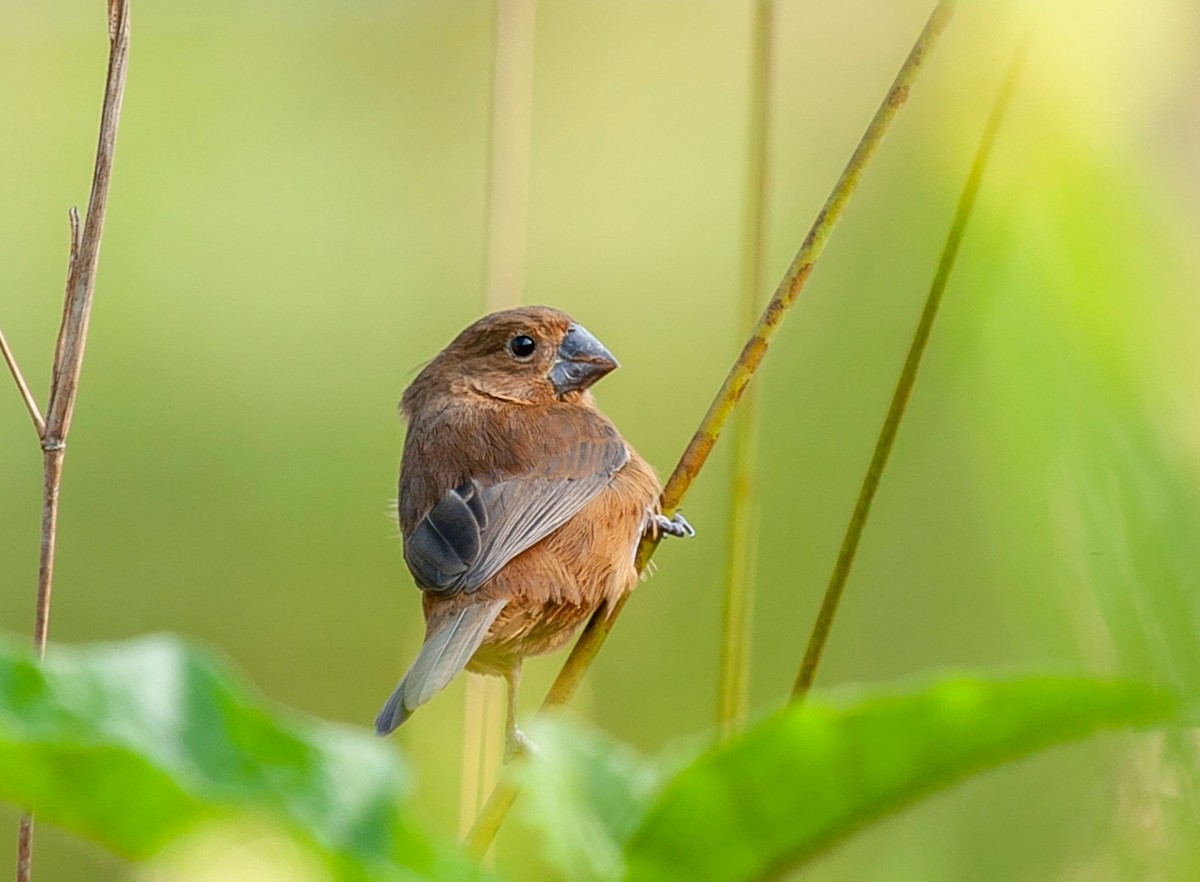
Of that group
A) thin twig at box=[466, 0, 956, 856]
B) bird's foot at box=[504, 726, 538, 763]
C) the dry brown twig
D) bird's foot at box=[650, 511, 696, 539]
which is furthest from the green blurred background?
the dry brown twig

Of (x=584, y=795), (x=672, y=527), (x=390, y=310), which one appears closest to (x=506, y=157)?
(x=672, y=527)

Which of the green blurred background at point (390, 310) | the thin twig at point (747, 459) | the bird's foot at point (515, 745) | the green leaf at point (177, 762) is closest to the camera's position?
the green leaf at point (177, 762)

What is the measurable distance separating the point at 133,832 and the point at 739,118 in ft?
22.2

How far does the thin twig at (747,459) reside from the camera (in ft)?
6.17

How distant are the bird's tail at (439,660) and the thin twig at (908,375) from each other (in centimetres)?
85

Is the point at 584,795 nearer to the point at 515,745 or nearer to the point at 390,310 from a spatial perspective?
the point at 515,745

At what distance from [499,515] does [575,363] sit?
0.65m

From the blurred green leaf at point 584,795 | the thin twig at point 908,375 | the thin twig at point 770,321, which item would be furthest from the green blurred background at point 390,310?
the blurred green leaf at point 584,795

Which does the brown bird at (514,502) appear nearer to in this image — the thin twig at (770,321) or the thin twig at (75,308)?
the thin twig at (770,321)

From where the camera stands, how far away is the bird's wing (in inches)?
104

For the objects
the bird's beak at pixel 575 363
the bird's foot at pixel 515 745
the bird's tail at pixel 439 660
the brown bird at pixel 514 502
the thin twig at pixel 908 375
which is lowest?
the bird's foot at pixel 515 745

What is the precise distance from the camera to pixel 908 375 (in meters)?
1.66

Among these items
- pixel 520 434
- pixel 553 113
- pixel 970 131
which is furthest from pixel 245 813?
pixel 553 113

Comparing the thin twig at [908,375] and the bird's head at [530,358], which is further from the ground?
the thin twig at [908,375]
